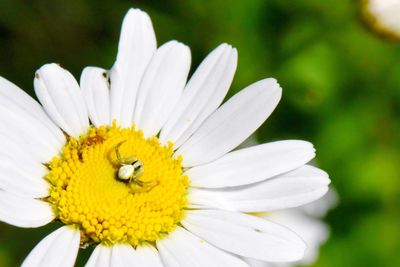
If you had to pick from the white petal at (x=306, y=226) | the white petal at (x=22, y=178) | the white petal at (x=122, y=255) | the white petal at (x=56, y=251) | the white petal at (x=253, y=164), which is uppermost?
the white petal at (x=306, y=226)

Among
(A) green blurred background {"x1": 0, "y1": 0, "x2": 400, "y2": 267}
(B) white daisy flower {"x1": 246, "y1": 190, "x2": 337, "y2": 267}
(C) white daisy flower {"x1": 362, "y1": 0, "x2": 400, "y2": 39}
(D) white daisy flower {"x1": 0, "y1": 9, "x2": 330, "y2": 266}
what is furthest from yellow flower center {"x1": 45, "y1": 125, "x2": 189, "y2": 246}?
(B) white daisy flower {"x1": 246, "y1": 190, "x2": 337, "y2": 267}

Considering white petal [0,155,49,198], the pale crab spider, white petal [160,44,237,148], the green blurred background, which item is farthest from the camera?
the green blurred background

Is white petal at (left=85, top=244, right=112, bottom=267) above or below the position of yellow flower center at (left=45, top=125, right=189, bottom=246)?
below

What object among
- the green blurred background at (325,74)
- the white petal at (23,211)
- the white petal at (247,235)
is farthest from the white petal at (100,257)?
the green blurred background at (325,74)

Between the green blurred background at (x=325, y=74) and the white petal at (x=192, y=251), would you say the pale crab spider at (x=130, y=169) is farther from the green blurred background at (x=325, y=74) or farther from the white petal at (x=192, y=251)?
the green blurred background at (x=325, y=74)

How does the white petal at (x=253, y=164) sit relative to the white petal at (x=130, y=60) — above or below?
below

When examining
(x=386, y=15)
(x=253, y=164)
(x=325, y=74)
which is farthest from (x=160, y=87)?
(x=325, y=74)

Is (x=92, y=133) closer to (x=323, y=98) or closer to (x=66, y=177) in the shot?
(x=66, y=177)

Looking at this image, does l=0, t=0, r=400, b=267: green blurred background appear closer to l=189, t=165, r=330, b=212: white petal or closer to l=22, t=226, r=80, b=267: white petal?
l=189, t=165, r=330, b=212: white petal
